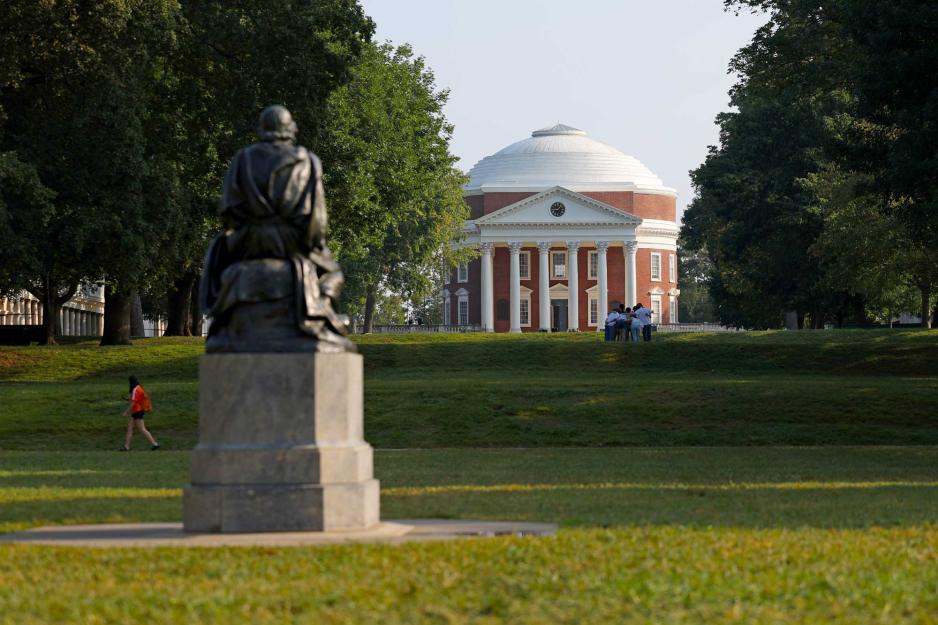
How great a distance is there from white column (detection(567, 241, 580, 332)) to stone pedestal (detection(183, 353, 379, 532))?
122 metres

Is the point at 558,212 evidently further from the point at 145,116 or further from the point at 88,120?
the point at 88,120

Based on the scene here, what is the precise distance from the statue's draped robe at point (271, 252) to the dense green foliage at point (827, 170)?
18657 millimetres

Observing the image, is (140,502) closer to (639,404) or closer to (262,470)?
(262,470)

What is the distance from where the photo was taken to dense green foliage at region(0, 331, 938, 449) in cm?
3253

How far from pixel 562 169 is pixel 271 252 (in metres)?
131

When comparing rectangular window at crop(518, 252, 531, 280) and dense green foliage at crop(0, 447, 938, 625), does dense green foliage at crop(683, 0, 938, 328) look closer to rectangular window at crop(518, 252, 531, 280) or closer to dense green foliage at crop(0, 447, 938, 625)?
dense green foliage at crop(0, 447, 938, 625)

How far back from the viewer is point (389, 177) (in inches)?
2255

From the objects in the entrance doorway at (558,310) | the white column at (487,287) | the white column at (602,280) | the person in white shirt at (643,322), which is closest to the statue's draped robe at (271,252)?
the person in white shirt at (643,322)

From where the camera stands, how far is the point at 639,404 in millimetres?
34906

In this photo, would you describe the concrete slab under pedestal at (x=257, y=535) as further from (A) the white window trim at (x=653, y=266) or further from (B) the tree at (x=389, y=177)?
(A) the white window trim at (x=653, y=266)

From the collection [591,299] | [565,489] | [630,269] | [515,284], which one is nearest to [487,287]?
[515,284]

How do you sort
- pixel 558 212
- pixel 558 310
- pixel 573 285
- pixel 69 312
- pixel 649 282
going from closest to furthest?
pixel 69 312
pixel 558 212
pixel 573 285
pixel 558 310
pixel 649 282

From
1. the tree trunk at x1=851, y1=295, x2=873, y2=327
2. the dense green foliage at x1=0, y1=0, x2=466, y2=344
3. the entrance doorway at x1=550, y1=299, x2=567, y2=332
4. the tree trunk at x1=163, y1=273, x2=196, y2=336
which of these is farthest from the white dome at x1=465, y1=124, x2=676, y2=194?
the dense green foliage at x1=0, y1=0, x2=466, y2=344

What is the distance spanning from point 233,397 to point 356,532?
145 centimetres
